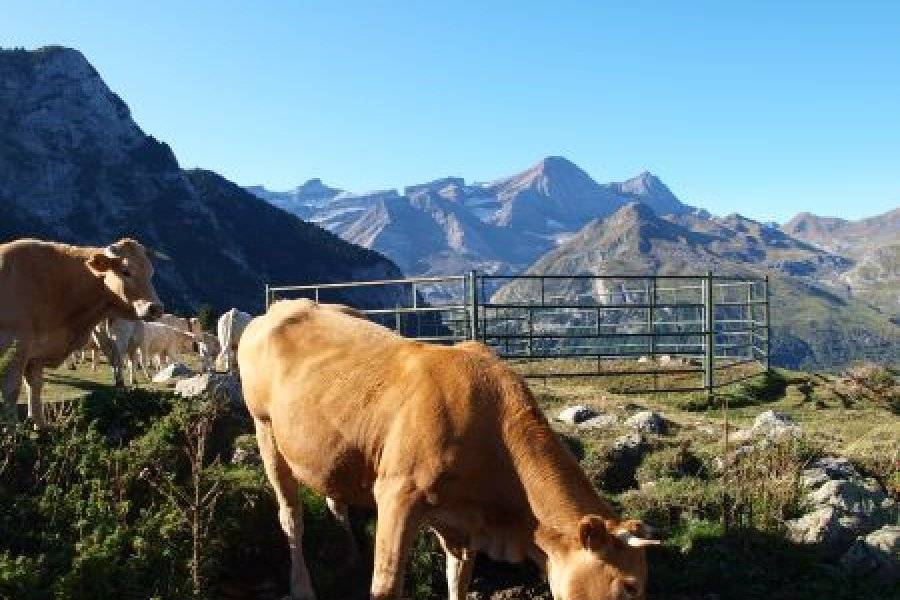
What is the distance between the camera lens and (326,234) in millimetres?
184000

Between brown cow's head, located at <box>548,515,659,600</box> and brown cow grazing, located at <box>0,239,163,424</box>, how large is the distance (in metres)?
6.83

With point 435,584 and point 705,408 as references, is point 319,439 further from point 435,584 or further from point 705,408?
point 705,408

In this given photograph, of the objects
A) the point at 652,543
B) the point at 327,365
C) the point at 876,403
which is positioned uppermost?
the point at 327,365

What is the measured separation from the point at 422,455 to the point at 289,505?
2.27m

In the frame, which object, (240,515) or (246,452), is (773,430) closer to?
(246,452)

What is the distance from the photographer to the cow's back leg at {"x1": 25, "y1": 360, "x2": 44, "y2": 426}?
9773 mm

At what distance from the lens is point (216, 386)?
10.5 m

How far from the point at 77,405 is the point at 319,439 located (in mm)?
4700

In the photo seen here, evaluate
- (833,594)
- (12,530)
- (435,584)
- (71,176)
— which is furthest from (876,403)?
(71,176)

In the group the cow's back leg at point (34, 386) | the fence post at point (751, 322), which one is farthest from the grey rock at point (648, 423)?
the fence post at point (751, 322)

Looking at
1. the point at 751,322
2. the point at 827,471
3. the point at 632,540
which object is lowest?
the point at 827,471

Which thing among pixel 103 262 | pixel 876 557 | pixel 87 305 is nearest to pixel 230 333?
pixel 87 305

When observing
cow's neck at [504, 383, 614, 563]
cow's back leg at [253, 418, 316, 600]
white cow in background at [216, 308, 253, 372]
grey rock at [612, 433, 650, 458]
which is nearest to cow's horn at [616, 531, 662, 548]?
cow's neck at [504, 383, 614, 563]

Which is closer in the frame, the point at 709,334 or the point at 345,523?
the point at 345,523
